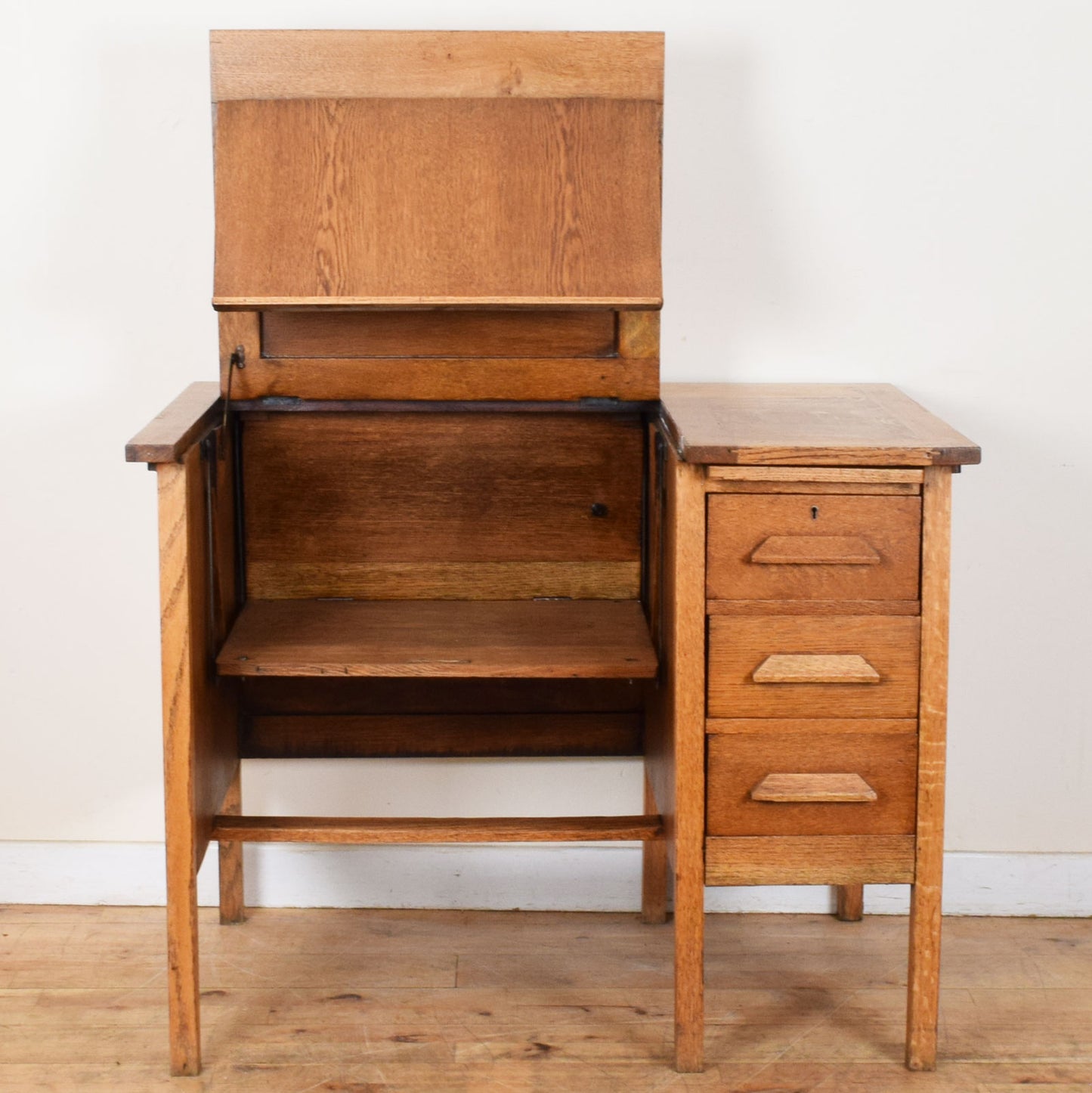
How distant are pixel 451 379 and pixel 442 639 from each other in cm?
45

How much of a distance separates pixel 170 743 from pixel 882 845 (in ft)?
3.46

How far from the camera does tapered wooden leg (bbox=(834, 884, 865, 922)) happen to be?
2.90 metres

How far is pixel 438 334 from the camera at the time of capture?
2596mm

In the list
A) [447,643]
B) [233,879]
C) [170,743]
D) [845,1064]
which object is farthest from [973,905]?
[170,743]

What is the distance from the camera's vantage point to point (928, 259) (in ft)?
9.05

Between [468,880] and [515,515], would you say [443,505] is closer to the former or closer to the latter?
[515,515]

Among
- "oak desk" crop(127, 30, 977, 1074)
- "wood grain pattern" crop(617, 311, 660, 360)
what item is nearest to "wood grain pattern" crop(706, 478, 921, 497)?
"oak desk" crop(127, 30, 977, 1074)

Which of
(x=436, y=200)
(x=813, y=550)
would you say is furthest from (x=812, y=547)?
(x=436, y=200)

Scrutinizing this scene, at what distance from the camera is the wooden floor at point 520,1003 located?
2.36 m

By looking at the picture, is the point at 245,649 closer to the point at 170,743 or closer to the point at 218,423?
the point at 170,743

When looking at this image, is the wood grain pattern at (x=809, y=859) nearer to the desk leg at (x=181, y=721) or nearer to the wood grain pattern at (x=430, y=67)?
the desk leg at (x=181, y=721)

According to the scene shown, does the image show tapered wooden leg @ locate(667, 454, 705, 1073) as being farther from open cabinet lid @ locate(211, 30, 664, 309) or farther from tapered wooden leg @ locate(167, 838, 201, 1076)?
tapered wooden leg @ locate(167, 838, 201, 1076)

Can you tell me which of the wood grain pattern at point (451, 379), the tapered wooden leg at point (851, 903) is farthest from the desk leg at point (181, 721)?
the tapered wooden leg at point (851, 903)

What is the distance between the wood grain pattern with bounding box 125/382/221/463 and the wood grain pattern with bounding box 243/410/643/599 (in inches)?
5.1
